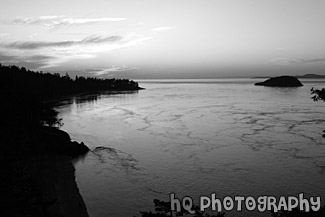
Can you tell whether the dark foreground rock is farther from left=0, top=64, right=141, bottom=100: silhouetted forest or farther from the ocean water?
left=0, top=64, right=141, bottom=100: silhouetted forest

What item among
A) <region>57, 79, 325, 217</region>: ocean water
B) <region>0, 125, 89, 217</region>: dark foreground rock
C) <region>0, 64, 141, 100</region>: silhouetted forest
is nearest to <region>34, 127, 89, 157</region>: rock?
<region>0, 125, 89, 217</region>: dark foreground rock

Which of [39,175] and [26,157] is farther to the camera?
[39,175]

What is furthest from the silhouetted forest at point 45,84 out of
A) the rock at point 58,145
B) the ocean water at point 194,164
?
the ocean water at point 194,164

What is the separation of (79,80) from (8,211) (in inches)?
6649

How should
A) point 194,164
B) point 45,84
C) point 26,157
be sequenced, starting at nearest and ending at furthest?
point 26,157 < point 194,164 < point 45,84

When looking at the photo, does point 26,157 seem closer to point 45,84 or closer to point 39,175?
point 39,175

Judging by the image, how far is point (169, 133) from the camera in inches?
1834

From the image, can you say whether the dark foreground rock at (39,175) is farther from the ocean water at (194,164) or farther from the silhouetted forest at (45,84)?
the silhouetted forest at (45,84)

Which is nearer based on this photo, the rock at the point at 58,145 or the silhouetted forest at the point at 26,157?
the silhouetted forest at the point at 26,157

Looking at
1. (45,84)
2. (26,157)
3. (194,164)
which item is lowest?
(194,164)

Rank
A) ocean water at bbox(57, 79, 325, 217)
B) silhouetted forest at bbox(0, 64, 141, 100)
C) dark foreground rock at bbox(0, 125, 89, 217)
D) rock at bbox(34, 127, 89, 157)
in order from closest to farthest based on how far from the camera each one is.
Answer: dark foreground rock at bbox(0, 125, 89, 217)
ocean water at bbox(57, 79, 325, 217)
rock at bbox(34, 127, 89, 157)
silhouetted forest at bbox(0, 64, 141, 100)

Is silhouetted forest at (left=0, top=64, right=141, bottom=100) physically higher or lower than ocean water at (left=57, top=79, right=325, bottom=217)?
higher

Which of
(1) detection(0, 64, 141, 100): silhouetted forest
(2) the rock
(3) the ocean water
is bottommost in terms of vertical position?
(3) the ocean water

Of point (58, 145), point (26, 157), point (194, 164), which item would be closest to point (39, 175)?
point (26, 157)
